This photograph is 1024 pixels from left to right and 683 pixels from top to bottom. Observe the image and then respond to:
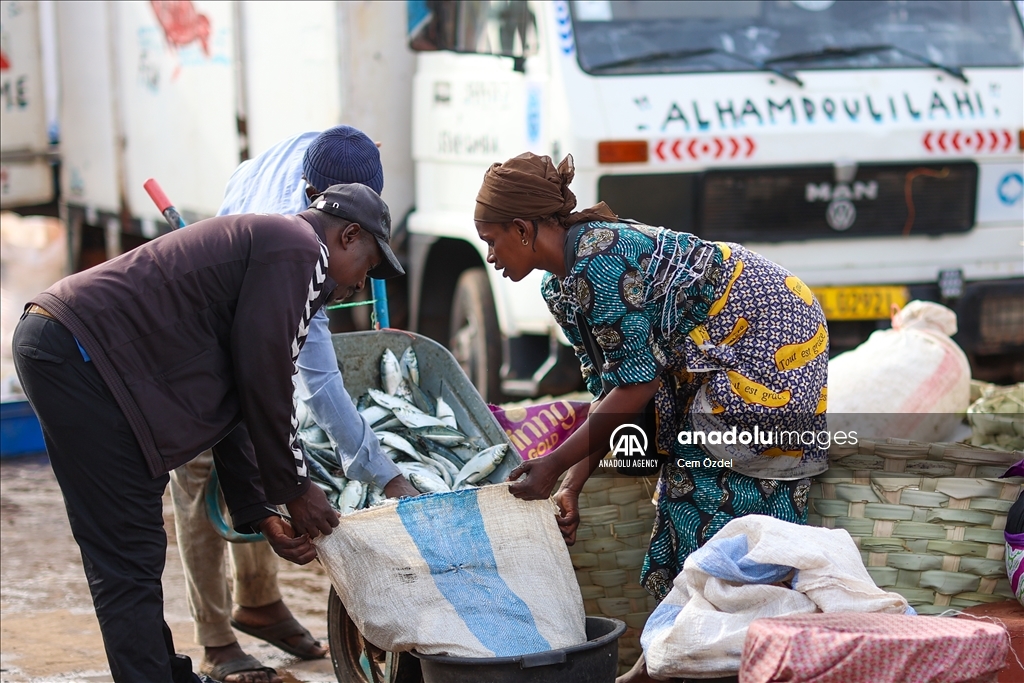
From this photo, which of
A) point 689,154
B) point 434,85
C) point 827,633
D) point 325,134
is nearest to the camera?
point 827,633

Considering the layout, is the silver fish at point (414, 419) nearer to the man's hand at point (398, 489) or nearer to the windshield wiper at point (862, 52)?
the man's hand at point (398, 489)

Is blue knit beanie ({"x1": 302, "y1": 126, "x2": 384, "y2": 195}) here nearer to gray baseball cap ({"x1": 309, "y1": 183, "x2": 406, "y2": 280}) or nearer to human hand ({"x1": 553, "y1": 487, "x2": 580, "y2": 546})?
gray baseball cap ({"x1": 309, "y1": 183, "x2": 406, "y2": 280})

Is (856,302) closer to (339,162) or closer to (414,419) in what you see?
(414,419)

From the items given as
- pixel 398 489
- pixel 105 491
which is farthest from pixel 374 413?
pixel 105 491

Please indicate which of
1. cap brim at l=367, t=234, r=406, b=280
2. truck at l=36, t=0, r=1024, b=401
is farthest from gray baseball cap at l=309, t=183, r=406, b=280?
truck at l=36, t=0, r=1024, b=401

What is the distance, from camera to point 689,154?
5.30m

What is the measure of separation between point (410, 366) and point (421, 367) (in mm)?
35

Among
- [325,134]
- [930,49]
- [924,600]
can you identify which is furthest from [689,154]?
[924,600]

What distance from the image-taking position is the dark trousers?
103 inches

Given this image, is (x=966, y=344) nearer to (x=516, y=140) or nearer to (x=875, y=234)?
(x=875, y=234)

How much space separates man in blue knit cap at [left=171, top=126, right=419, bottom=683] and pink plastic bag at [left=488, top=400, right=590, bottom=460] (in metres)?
0.47

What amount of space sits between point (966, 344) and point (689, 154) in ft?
5.36

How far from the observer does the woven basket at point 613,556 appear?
339cm

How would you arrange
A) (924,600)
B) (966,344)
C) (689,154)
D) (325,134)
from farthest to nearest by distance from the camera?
(966,344)
(689,154)
(325,134)
(924,600)
